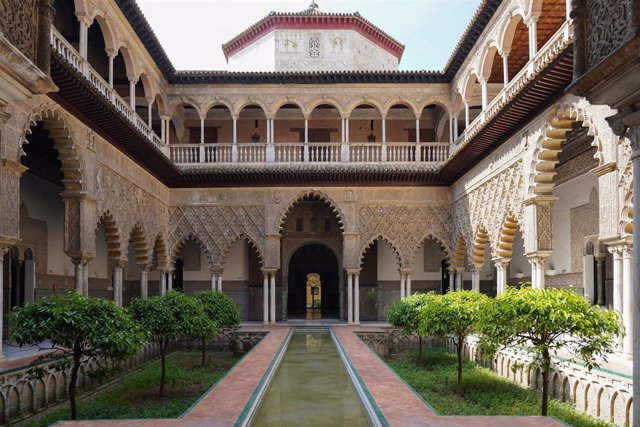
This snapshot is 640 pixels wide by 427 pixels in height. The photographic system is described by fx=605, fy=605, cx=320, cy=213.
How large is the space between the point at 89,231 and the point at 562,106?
8799mm

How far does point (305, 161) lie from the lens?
59.1ft

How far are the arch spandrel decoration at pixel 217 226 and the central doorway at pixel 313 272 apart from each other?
17.8 feet

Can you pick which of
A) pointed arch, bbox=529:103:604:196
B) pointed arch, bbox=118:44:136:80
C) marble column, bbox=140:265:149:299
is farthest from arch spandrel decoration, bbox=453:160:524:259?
pointed arch, bbox=118:44:136:80

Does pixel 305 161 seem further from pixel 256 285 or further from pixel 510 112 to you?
pixel 510 112

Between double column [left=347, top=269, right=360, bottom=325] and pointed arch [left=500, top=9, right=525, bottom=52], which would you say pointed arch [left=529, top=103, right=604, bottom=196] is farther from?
double column [left=347, top=269, right=360, bottom=325]

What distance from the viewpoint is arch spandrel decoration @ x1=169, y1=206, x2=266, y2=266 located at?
1809cm

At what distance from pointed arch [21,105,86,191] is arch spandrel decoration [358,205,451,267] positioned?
896 cm

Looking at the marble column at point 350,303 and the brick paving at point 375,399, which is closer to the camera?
the brick paving at point 375,399


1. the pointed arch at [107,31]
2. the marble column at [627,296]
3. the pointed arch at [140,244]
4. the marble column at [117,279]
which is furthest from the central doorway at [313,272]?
the marble column at [627,296]

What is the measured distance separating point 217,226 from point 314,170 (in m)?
3.38

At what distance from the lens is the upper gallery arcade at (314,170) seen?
34.9 feet

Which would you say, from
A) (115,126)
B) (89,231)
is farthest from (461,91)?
(89,231)

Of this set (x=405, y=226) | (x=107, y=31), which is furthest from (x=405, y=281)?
(x=107, y=31)

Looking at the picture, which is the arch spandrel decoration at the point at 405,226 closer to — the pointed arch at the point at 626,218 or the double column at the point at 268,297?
the double column at the point at 268,297
